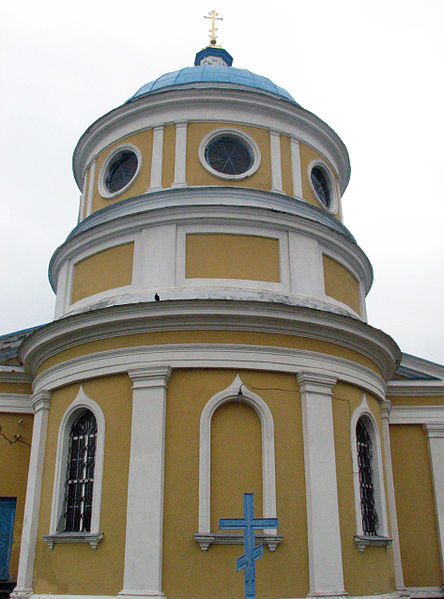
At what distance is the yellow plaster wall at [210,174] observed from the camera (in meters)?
14.4

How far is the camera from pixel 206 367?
39.0 feet

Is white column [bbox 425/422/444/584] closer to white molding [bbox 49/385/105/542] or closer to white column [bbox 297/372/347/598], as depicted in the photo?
white column [bbox 297/372/347/598]

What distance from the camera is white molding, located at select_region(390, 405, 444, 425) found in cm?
1650

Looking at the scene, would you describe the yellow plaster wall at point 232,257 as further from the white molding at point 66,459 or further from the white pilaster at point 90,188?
the white pilaster at point 90,188

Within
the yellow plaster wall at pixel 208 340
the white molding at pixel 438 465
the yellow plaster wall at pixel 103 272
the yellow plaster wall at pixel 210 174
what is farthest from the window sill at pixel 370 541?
the yellow plaster wall at pixel 210 174

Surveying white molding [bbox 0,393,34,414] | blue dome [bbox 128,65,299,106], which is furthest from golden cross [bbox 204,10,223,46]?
white molding [bbox 0,393,34,414]

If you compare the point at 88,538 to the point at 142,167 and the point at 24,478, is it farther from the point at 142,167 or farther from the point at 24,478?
the point at 142,167

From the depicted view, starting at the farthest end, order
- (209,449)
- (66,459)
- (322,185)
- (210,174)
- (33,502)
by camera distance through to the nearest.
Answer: (322,185)
(210,174)
(33,502)
(66,459)
(209,449)

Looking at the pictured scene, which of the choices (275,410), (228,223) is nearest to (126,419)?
(275,410)

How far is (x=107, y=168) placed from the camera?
1570 cm

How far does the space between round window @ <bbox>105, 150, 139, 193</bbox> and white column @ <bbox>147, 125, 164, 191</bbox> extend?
0.58m

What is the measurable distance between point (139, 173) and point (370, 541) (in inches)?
343

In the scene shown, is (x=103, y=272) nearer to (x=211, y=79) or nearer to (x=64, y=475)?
(x=64, y=475)

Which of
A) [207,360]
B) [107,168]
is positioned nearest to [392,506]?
[207,360]
